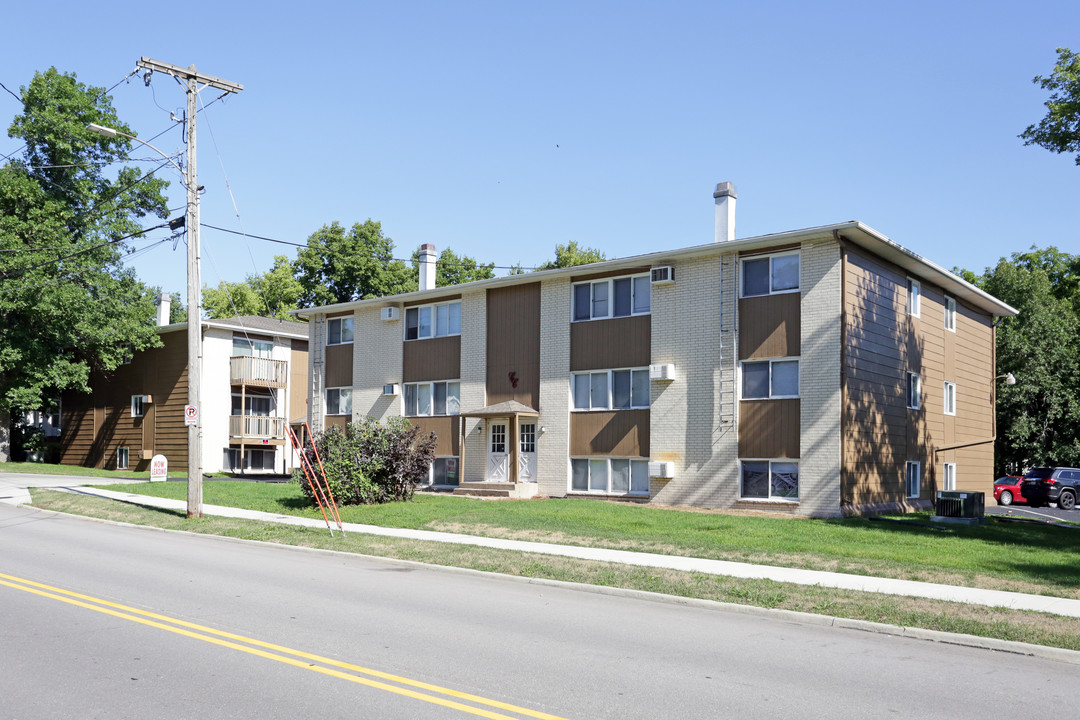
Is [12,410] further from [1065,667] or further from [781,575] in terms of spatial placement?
[1065,667]

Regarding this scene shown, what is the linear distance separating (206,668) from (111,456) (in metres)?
42.2

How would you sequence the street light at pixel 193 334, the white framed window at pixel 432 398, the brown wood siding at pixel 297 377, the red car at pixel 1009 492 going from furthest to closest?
1. the brown wood siding at pixel 297 377
2. the red car at pixel 1009 492
3. the white framed window at pixel 432 398
4. the street light at pixel 193 334

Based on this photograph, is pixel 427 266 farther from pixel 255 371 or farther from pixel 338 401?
pixel 255 371

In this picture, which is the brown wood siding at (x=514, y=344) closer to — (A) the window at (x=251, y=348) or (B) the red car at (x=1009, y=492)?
(A) the window at (x=251, y=348)

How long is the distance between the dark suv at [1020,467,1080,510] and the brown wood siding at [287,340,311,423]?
30535 mm

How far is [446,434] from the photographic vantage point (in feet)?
102

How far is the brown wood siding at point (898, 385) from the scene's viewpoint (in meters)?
23.1

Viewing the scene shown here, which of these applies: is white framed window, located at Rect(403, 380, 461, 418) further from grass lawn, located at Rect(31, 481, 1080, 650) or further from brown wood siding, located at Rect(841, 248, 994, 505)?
brown wood siding, located at Rect(841, 248, 994, 505)

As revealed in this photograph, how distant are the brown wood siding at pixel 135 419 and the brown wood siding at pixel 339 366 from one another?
995 centimetres

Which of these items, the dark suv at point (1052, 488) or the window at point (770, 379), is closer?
the window at point (770, 379)

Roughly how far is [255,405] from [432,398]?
1553 centimetres

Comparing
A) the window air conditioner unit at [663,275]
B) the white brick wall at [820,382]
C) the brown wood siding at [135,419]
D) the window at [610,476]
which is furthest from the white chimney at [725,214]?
the brown wood siding at [135,419]

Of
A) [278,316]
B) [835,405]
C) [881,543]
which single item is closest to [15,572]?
[881,543]

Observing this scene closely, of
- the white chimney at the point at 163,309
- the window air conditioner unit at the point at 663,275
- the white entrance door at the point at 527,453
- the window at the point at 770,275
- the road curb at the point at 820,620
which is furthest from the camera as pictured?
the white chimney at the point at 163,309
